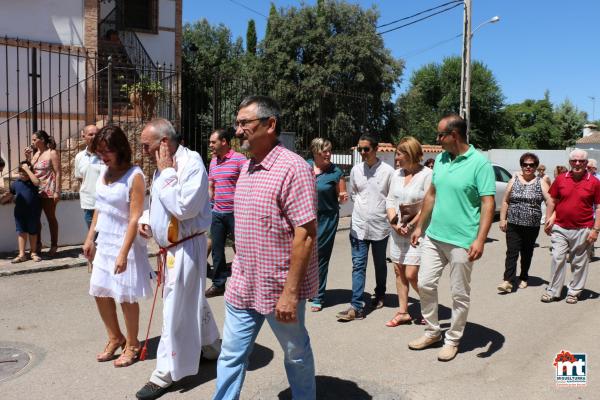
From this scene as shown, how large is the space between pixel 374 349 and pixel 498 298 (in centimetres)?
247

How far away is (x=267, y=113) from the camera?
2.96 m

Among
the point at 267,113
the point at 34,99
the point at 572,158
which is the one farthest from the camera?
the point at 34,99

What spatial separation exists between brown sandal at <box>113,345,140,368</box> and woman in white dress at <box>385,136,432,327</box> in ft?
7.63

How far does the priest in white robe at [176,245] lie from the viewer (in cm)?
360

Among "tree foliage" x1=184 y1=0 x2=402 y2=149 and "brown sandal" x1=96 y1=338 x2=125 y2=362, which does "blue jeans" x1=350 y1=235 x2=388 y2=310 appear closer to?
"brown sandal" x1=96 y1=338 x2=125 y2=362

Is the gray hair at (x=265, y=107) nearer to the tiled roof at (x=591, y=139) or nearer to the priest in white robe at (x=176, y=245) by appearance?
the priest in white robe at (x=176, y=245)

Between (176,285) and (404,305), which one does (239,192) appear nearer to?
(176,285)

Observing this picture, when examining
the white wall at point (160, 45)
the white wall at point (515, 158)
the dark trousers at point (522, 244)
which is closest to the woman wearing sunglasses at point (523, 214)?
the dark trousers at point (522, 244)

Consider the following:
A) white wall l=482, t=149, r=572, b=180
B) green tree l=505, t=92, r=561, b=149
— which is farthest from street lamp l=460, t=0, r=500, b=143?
green tree l=505, t=92, r=561, b=149

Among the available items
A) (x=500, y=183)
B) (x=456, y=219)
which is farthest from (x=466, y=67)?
(x=456, y=219)

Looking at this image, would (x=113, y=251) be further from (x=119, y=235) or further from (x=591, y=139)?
(x=591, y=139)

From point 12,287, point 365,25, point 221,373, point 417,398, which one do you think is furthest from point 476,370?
point 365,25

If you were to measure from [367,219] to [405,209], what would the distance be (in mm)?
492

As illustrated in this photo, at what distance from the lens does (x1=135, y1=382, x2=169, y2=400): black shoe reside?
11.9 feet
